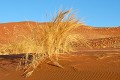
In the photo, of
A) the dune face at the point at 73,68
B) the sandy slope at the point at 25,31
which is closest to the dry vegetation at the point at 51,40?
the dune face at the point at 73,68

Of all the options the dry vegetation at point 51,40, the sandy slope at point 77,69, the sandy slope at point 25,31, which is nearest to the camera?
the sandy slope at point 77,69

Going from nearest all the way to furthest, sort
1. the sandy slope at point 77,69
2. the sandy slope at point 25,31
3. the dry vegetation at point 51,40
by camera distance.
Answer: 1. the sandy slope at point 77,69
2. the dry vegetation at point 51,40
3. the sandy slope at point 25,31

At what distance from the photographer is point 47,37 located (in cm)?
892

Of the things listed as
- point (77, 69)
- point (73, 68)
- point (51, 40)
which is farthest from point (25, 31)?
point (77, 69)

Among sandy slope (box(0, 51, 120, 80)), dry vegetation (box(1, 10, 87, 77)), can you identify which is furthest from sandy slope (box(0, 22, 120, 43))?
sandy slope (box(0, 51, 120, 80))

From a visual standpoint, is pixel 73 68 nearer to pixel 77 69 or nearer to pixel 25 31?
pixel 77 69

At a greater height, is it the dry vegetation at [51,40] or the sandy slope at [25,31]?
the sandy slope at [25,31]

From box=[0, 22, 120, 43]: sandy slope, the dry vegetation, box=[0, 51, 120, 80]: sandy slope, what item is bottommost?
box=[0, 51, 120, 80]: sandy slope

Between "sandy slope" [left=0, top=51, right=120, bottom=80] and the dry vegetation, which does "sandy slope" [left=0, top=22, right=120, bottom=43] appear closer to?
the dry vegetation

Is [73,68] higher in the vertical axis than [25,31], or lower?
lower

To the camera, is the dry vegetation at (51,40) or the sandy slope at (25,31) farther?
the sandy slope at (25,31)

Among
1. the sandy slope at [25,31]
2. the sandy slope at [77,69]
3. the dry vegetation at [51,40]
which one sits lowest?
the sandy slope at [77,69]

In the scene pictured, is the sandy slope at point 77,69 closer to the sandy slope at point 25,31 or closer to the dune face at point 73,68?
the dune face at point 73,68

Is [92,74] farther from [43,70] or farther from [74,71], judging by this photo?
[43,70]
